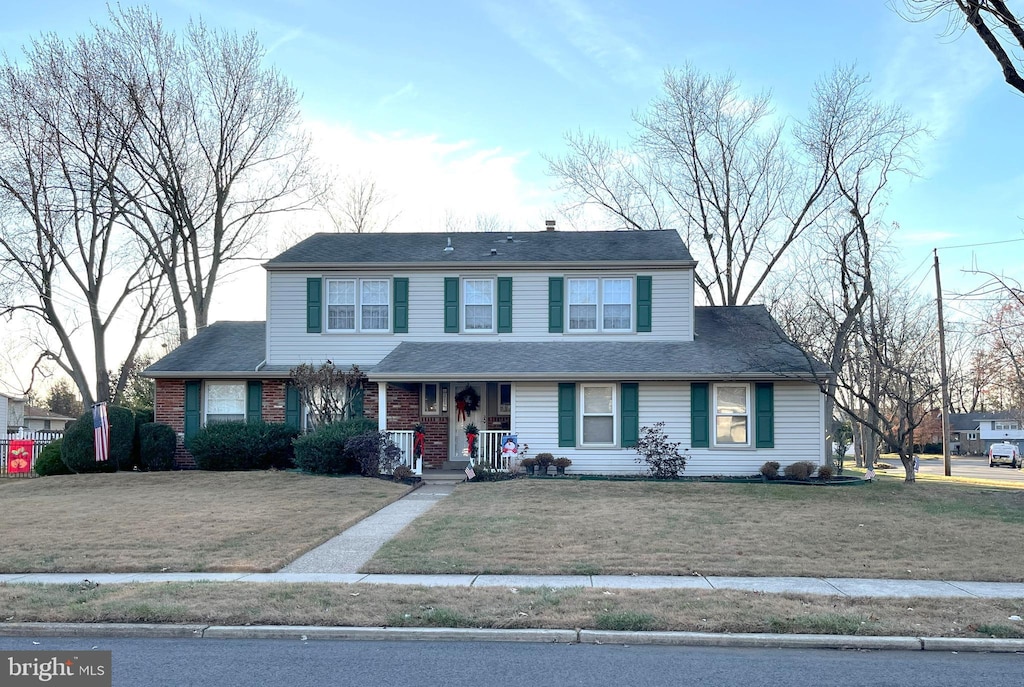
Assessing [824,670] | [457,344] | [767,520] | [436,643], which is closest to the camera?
[824,670]

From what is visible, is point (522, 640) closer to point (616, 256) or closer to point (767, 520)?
point (767, 520)

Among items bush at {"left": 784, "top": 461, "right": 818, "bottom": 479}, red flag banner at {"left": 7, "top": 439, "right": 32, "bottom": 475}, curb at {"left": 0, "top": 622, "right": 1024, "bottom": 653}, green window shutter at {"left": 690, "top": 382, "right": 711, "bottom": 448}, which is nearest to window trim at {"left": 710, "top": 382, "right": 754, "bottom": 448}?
green window shutter at {"left": 690, "top": 382, "right": 711, "bottom": 448}

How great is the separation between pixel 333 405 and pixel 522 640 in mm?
14014

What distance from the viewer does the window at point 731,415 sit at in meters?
20.0

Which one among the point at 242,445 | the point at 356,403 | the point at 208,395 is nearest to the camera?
the point at 242,445

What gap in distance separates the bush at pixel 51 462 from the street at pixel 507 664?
1682 centimetres

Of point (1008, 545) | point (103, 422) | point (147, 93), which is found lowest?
point (1008, 545)

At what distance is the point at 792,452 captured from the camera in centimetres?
1980

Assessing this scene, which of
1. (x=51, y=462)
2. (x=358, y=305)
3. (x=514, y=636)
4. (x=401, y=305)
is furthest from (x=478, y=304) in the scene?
(x=514, y=636)

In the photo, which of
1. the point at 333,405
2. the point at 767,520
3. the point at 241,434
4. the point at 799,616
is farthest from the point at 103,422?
the point at 799,616

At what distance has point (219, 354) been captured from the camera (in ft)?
75.7

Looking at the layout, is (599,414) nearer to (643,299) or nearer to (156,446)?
(643,299)

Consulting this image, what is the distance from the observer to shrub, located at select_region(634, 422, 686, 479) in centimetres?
1950

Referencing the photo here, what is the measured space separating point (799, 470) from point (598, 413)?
15.1ft
